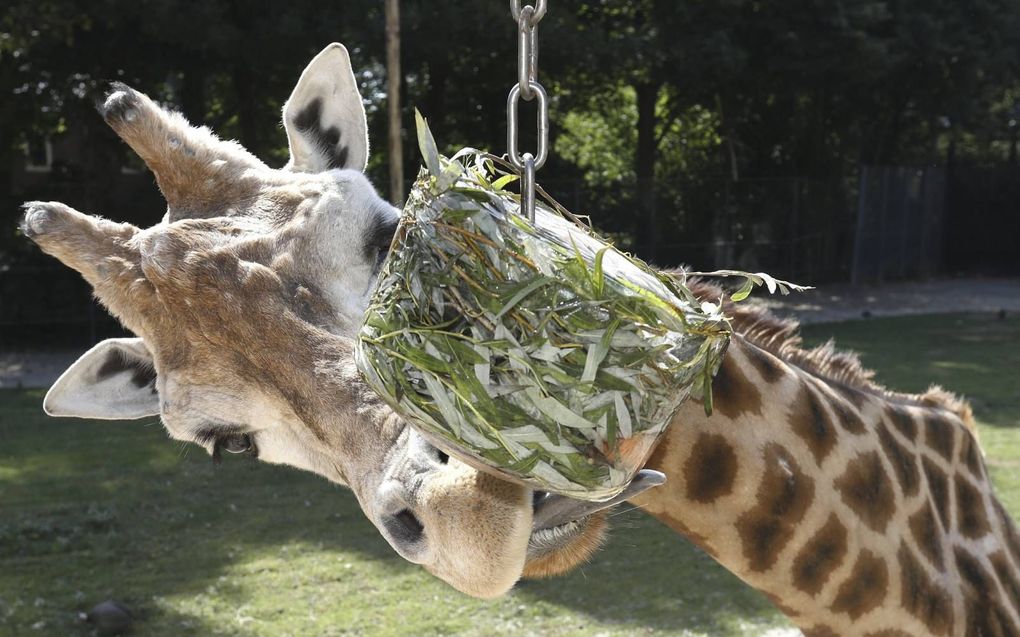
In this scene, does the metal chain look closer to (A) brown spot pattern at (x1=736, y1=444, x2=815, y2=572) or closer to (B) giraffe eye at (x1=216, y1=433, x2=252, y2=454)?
(B) giraffe eye at (x1=216, y1=433, x2=252, y2=454)

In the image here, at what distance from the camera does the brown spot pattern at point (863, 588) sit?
251 cm

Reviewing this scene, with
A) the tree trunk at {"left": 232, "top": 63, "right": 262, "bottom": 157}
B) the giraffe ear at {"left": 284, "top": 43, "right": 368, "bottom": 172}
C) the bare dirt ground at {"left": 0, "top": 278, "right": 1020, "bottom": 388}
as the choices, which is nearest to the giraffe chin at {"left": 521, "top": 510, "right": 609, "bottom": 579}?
the giraffe ear at {"left": 284, "top": 43, "right": 368, "bottom": 172}

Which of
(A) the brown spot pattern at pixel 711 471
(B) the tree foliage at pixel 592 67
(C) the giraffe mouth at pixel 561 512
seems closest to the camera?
(C) the giraffe mouth at pixel 561 512

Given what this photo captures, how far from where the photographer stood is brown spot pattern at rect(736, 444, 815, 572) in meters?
2.39

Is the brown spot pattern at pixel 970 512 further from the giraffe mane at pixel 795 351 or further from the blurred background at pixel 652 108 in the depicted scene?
the blurred background at pixel 652 108

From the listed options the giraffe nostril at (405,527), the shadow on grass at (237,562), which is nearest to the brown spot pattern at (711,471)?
the giraffe nostril at (405,527)

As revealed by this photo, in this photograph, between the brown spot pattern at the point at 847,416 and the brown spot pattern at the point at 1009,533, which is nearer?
the brown spot pattern at the point at 847,416

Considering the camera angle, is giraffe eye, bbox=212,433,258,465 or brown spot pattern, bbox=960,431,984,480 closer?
giraffe eye, bbox=212,433,258,465

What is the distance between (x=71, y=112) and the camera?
1484cm

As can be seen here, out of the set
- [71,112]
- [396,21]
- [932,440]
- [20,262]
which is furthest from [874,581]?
[71,112]

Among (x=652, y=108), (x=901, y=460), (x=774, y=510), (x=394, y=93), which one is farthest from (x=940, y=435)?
(x=652, y=108)

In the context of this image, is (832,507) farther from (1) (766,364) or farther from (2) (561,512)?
(2) (561,512)

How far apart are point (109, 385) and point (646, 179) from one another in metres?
14.9

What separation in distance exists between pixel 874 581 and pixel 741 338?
686mm
